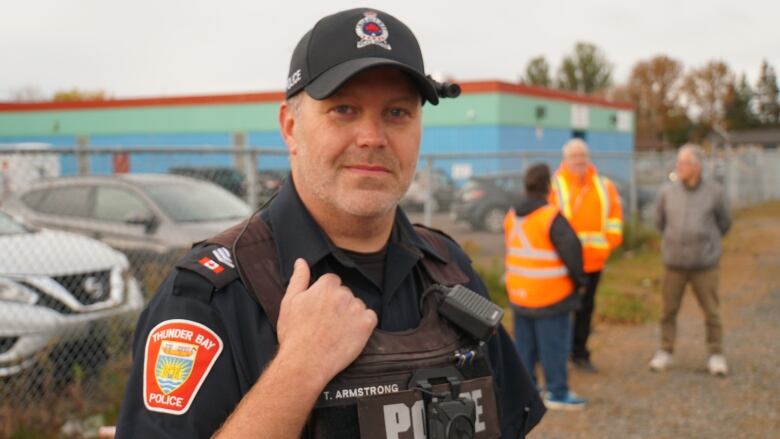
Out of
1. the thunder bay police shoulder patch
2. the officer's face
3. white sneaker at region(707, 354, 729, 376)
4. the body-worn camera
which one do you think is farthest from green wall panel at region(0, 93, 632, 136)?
the thunder bay police shoulder patch

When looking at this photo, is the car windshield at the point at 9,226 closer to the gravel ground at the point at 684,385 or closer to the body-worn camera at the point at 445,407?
the gravel ground at the point at 684,385

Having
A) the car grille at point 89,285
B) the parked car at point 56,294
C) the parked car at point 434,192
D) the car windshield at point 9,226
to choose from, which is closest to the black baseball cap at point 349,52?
the parked car at point 56,294

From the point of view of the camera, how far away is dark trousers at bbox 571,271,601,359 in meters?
6.63

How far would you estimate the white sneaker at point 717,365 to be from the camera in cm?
660

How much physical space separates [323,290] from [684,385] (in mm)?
5563

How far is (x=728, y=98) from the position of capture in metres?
67.2

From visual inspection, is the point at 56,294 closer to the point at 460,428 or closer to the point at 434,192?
the point at 460,428

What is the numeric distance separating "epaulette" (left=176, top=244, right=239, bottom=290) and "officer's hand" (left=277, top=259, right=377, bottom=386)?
125 mm

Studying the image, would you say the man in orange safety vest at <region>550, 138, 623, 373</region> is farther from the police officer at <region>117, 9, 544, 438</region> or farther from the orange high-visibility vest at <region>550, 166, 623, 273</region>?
the police officer at <region>117, 9, 544, 438</region>

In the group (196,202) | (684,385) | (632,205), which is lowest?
(684,385)

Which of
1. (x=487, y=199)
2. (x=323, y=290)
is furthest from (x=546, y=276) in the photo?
(x=487, y=199)

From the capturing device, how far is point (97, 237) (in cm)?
663

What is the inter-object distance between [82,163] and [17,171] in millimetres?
999

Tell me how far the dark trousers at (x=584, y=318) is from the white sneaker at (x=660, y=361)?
57 cm
